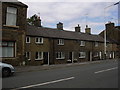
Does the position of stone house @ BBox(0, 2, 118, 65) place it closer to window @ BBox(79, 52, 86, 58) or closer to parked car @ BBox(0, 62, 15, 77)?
window @ BBox(79, 52, 86, 58)

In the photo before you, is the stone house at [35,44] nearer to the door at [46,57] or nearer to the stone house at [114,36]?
the door at [46,57]

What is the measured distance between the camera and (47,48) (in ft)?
97.3

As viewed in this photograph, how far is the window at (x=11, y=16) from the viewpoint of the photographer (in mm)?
20906

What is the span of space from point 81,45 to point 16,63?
A: 18284 mm

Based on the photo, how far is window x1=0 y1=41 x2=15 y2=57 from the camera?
20.3m

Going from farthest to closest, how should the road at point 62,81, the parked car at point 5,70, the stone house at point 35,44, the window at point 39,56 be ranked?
the window at point 39,56
the stone house at point 35,44
the parked car at point 5,70
the road at point 62,81

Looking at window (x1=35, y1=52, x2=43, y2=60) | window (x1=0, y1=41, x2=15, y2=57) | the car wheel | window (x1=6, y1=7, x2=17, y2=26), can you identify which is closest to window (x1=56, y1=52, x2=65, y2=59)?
window (x1=35, y1=52, x2=43, y2=60)

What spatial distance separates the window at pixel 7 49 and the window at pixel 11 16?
7.82ft

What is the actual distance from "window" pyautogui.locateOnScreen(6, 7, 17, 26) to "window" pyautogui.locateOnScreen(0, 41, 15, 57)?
2.38 m

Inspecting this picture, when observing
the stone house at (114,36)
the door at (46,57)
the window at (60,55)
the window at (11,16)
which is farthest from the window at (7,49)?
the stone house at (114,36)

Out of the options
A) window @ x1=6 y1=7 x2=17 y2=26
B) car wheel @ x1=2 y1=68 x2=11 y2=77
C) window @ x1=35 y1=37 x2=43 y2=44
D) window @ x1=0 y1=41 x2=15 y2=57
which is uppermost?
window @ x1=6 y1=7 x2=17 y2=26

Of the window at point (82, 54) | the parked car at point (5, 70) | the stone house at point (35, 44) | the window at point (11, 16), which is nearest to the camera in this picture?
the parked car at point (5, 70)

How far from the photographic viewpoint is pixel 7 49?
20.7 m

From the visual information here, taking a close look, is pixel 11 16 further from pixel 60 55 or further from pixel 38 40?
pixel 60 55
